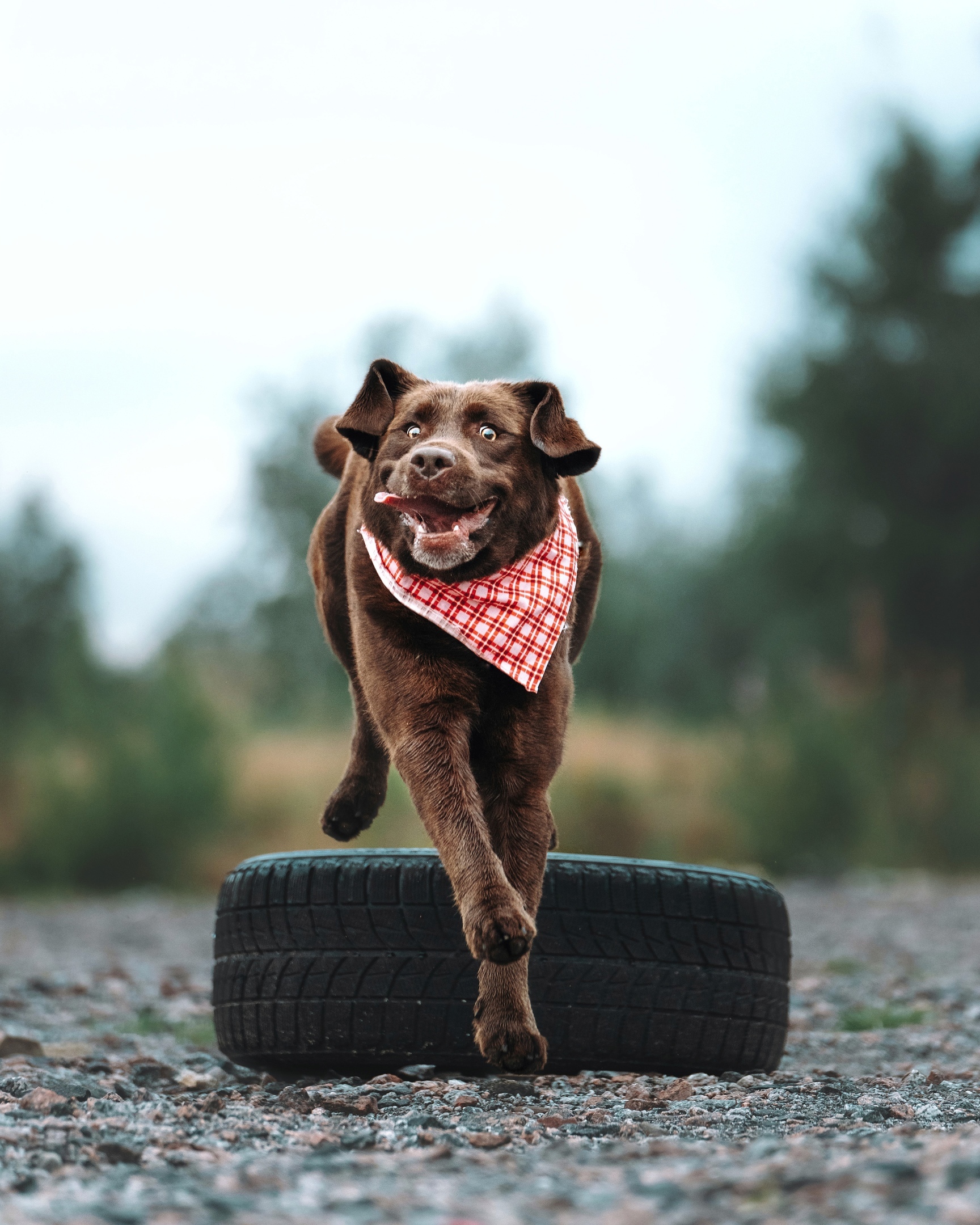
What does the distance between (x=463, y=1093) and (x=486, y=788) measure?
2.86 ft

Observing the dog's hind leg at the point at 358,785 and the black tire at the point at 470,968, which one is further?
the dog's hind leg at the point at 358,785

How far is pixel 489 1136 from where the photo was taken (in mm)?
3408

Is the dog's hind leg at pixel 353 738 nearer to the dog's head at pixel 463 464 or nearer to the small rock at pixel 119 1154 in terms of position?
the dog's head at pixel 463 464

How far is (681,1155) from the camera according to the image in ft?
10.2

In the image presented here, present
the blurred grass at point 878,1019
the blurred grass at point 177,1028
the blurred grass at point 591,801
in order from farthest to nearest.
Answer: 1. the blurred grass at point 591,801
2. the blurred grass at point 878,1019
3. the blurred grass at point 177,1028

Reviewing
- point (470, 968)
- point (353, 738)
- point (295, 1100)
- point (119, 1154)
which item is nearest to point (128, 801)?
point (353, 738)

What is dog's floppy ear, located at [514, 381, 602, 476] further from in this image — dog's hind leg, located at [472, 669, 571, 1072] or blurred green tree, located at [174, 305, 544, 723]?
blurred green tree, located at [174, 305, 544, 723]

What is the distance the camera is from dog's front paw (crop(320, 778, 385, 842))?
498 cm

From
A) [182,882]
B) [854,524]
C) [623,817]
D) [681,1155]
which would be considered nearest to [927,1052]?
[681,1155]

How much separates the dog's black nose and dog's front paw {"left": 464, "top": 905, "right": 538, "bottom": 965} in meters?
1.12

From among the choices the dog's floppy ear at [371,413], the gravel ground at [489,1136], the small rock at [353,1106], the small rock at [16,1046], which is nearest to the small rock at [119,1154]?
the gravel ground at [489,1136]

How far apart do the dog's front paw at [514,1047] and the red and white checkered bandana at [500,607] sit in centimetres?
92

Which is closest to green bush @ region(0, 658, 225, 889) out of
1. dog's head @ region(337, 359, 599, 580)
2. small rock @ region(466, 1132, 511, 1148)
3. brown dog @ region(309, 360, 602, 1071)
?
brown dog @ region(309, 360, 602, 1071)

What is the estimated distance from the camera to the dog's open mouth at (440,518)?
3.86 metres
